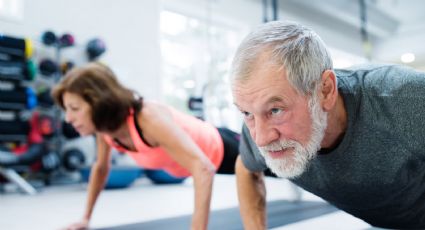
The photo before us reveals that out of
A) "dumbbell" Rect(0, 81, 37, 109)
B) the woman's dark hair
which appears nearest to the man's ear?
the woman's dark hair

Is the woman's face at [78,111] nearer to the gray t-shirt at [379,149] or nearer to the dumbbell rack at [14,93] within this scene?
the gray t-shirt at [379,149]

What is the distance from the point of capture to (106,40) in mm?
4707

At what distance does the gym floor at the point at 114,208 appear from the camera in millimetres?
1919

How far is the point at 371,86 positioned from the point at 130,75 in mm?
4267

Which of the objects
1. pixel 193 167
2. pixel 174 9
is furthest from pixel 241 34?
pixel 193 167

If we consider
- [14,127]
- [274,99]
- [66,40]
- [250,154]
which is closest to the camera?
[274,99]

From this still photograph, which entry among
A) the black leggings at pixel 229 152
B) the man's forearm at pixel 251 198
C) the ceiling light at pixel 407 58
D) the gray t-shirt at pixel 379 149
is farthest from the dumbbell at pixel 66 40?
the ceiling light at pixel 407 58

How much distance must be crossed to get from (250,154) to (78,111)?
819 millimetres

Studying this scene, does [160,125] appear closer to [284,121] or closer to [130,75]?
[284,121]

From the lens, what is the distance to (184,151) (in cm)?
135

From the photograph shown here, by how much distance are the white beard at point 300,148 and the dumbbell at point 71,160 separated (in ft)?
11.6

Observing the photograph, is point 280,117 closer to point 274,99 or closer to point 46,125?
point 274,99

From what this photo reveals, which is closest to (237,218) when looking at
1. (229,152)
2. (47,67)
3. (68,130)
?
(229,152)

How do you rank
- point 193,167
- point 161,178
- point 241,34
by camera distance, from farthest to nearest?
1. point 241,34
2. point 161,178
3. point 193,167
